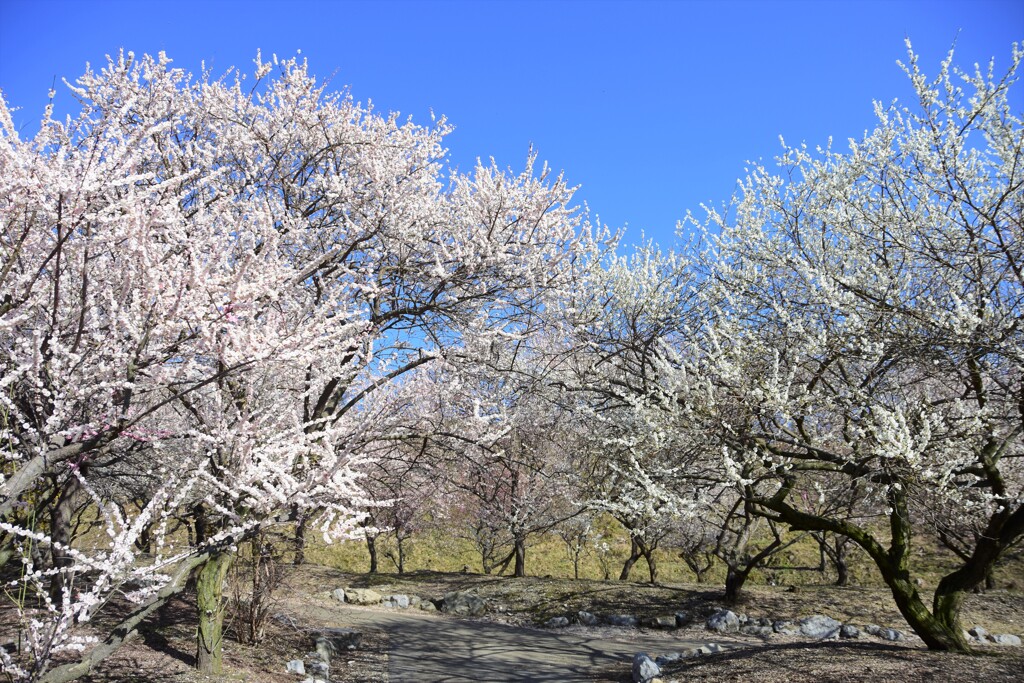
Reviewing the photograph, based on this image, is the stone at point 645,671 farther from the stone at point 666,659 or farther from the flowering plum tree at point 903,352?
the flowering plum tree at point 903,352

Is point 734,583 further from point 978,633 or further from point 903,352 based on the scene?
point 903,352

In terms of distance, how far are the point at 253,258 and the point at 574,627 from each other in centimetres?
1157

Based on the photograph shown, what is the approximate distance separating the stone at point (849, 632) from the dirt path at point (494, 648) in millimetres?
2238

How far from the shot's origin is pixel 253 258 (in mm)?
3623

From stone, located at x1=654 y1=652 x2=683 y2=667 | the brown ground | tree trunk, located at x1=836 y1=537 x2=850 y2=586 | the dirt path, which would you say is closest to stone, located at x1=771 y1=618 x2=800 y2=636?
the brown ground

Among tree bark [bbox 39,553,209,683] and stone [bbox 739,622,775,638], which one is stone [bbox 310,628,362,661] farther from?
stone [bbox 739,622,775,638]

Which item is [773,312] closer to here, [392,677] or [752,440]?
[752,440]

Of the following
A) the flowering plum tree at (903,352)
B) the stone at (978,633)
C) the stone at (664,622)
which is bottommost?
the stone at (664,622)

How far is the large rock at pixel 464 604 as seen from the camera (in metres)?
14.7

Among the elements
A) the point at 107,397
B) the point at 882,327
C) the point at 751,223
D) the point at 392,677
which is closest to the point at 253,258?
the point at 107,397

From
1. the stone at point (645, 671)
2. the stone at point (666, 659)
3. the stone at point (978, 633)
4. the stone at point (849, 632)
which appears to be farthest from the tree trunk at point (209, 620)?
the stone at point (978, 633)

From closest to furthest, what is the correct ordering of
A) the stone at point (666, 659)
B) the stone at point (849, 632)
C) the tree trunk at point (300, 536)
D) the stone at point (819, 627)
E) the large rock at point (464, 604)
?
1. the tree trunk at point (300, 536)
2. the stone at point (666, 659)
3. the stone at point (849, 632)
4. the stone at point (819, 627)
5. the large rock at point (464, 604)

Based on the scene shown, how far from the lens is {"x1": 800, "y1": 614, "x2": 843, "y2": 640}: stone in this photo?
38.1ft

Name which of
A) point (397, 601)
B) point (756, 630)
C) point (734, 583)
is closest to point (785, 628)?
point (756, 630)
